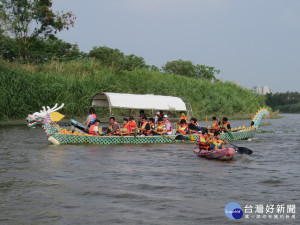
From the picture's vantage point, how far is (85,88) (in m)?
27.2

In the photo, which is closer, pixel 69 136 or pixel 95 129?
pixel 69 136

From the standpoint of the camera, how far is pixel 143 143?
1684 centimetres

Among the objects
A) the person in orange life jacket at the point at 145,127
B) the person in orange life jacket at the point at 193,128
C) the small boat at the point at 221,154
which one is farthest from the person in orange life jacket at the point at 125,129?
the small boat at the point at 221,154

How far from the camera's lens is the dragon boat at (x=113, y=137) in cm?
1501

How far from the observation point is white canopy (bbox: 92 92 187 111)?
17.2m

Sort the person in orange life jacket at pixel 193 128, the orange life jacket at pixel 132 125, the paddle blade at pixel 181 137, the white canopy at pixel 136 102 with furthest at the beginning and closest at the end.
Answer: the white canopy at pixel 136 102
the person in orange life jacket at pixel 193 128
the orange life jacket at pixel 132 125
the paddle blade at pixel 181 137

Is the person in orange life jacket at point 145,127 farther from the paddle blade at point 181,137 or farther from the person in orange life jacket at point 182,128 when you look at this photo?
the person in orange life jacket at point 182,128

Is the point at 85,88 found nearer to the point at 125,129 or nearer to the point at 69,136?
the point at 125,129


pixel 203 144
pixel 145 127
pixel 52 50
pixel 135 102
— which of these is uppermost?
pixel 52 50

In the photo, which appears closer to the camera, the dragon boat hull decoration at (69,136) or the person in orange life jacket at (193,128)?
the dragon boat hull decoration at (69,136)

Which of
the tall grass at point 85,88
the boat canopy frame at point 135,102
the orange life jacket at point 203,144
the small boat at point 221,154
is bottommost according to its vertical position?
the small boat at point 221,154

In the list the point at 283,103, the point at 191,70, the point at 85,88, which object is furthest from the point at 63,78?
the point at 283,103

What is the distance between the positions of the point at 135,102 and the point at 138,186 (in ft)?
28.7

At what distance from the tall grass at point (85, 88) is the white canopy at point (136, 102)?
7675mm
